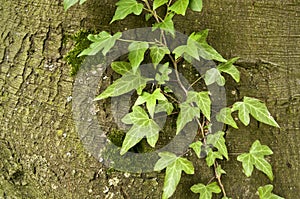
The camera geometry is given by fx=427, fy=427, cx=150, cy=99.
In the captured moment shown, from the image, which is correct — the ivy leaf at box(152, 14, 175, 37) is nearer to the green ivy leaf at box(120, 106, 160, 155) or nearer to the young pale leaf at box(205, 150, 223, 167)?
the green ivy leaf at box(120, 106, 160, 155)

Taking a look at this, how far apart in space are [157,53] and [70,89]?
29 cm

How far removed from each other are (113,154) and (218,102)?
0.34 meters

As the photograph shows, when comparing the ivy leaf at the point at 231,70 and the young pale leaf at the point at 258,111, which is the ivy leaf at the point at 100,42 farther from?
the young pale leaf at the point at 258,111

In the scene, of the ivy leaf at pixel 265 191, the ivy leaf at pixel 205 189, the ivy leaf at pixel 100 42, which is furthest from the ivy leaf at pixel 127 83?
the ivy leaf at pixel 265 191

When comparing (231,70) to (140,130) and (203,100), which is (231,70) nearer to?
(203,100)

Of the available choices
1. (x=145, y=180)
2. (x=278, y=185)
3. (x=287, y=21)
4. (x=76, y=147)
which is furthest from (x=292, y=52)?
(x=76, y=147)

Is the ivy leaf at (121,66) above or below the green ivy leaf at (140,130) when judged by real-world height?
above

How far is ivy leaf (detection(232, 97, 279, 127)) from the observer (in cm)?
121

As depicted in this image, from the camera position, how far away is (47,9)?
127 centimetres

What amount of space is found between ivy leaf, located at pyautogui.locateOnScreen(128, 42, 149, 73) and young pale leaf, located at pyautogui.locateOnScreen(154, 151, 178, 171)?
0.26 meters

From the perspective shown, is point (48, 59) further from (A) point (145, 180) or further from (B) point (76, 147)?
(A) point (145, 180)

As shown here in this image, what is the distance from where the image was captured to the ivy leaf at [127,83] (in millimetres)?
1197

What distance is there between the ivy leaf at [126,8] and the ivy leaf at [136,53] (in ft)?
0.27

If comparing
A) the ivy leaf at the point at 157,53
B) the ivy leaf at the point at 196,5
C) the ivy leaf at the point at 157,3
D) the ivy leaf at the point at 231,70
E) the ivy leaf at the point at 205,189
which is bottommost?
the ivy leaf at the point at 205,189
